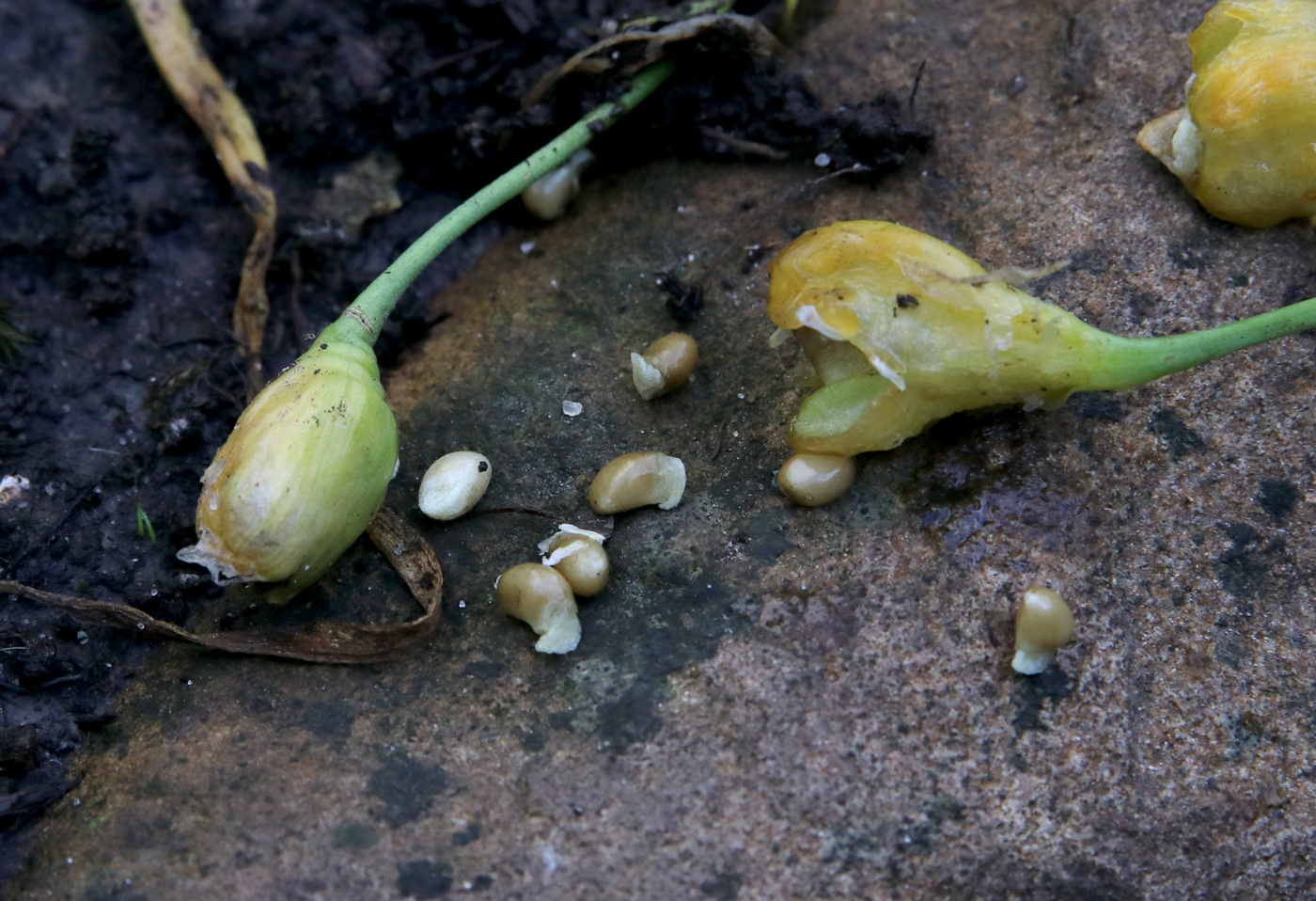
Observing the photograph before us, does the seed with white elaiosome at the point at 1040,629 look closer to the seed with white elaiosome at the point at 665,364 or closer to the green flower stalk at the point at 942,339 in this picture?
the green flower stalk at the point at 942,339

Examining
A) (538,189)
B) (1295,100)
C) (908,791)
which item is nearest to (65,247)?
(538,189)

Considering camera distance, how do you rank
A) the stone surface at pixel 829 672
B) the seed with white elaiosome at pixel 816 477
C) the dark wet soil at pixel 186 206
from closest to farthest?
the stone surface at pixel 829 672, the seed with white elaiosome at pixel 816 477, the dark wet soil at pixel 186 206

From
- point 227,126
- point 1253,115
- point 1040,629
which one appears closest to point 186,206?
point 227,126

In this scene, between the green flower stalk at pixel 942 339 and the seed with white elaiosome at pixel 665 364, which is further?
the seed with white elaiosome at pixel 665 364

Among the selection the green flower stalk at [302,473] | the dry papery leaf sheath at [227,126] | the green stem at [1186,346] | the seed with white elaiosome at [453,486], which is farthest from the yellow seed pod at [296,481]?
the green stem at [1186,346]

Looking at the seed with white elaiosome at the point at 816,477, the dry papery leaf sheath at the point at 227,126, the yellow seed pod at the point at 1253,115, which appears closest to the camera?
the seed with white elaiosome at the point at 816,477

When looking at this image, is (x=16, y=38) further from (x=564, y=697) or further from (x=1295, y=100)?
(x=1295, y=100)

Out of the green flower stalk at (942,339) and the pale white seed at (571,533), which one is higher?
the green flower stalk at (942,339)

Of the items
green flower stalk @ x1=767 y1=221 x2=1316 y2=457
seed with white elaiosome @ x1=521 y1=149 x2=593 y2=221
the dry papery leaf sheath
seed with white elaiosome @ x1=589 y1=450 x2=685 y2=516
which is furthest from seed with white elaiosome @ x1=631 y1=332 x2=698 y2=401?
the dry papery leaf sheath
